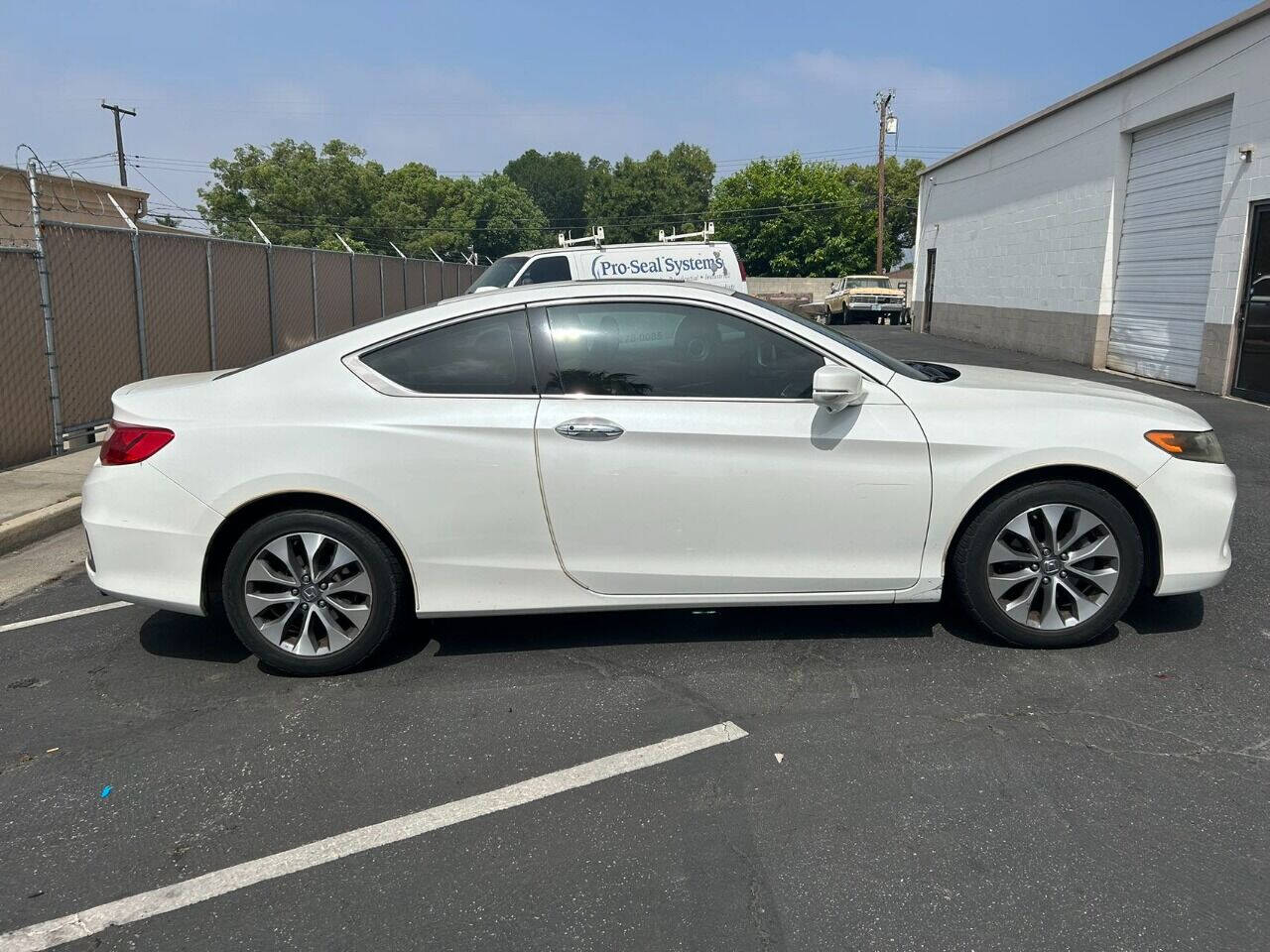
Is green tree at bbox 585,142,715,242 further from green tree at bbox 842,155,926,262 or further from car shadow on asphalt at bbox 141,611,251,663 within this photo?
car shadow on asphalt at bbox 141,611,251,663

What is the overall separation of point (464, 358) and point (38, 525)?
431 centimetres

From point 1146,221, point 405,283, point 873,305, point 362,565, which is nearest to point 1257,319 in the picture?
point 1146,221

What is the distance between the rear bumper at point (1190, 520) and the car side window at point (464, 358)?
2.72m

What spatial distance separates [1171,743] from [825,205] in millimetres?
68816

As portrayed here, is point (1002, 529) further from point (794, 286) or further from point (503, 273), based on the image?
point (794, 286)

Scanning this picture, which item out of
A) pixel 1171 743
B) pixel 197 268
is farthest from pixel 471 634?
pixel 197 268

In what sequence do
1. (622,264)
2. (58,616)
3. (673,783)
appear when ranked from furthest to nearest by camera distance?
(622,264)
(58,616)
(673,783)

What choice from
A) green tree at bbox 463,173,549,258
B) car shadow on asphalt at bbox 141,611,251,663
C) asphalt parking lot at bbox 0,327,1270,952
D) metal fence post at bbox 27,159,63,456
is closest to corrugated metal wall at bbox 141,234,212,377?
metal fence post at bbox 27,159,63,456

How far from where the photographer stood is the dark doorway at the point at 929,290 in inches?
1145

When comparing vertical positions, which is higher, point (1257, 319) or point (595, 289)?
point (595, 289)

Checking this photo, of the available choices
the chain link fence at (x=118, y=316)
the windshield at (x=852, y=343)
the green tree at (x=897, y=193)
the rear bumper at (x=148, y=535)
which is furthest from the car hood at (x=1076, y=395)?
the green tree at (x=897, y=193)

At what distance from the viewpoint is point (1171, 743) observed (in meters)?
3.46

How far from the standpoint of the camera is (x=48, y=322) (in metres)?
8.78

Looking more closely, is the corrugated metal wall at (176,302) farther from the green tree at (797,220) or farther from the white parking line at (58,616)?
the green tree at (797,220)
